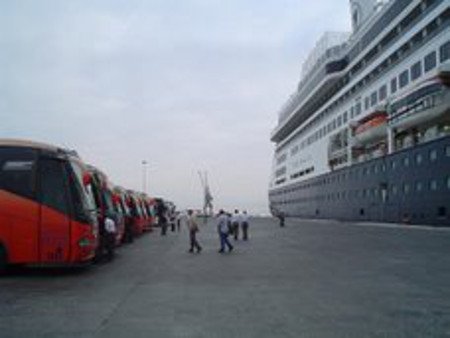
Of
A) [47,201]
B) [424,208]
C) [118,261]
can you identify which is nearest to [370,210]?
[424,208]

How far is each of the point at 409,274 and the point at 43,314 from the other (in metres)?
8.10

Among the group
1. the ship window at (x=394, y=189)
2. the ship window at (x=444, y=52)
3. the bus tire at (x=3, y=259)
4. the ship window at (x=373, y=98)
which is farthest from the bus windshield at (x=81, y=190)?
the ship window at (x=373, y=98)

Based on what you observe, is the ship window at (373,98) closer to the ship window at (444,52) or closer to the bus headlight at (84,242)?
the ship window at (444,52)

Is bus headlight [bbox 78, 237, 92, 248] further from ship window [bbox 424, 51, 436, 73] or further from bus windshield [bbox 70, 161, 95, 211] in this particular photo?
ship window [bbox 424, 51, 436, 73]

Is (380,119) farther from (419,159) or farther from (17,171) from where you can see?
(17,171)

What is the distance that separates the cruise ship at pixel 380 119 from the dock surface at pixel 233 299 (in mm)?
19015

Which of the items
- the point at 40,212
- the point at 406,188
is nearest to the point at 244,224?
the point at 406,188

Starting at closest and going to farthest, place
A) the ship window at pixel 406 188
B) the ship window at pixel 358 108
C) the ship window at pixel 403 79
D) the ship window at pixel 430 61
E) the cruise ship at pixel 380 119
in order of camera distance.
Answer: the cruise ship at pixel 380 119, the ship window at pixel 430 61, the ship window at pixel 406 188, the ship window at pixel 403 79, the ship window at pixel 358 108

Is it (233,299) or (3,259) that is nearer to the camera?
(233,299)

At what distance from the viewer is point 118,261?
53.6 feet

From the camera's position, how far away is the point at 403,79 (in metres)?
38.2

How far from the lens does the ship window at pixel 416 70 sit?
1409 inches

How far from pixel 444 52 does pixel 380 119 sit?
30.7 ft

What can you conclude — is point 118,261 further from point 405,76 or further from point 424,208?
point 405,76
